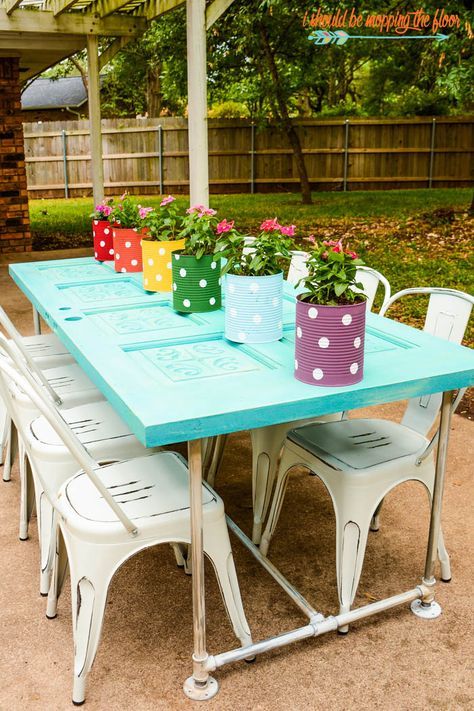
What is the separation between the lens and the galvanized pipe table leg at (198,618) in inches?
66.6

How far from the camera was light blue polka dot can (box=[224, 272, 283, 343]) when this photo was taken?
6.67 feet

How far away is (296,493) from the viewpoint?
2885 mm

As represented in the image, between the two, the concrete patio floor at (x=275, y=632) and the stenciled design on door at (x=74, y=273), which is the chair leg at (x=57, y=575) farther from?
the stenciled design on door at (x=74, y=273)

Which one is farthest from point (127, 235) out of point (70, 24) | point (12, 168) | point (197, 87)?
point (12, 168)

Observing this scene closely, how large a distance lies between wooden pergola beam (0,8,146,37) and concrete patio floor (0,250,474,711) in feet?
17.0

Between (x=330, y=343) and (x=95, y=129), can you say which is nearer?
(x=330, y=343)

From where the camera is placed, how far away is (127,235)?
3.01m

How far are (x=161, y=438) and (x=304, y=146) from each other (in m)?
13.1

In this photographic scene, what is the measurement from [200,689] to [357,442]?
816mm

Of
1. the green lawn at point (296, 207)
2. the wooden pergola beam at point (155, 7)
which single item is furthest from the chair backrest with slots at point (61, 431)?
the green lawn at point (296, 207)

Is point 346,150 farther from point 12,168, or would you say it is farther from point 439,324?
point 439,324

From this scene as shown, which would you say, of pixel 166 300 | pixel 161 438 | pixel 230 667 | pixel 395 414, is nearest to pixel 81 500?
pixel 161 438

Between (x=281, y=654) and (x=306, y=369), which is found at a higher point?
(x=306, y=369)

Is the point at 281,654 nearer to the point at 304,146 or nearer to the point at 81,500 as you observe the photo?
the point at 81,500
